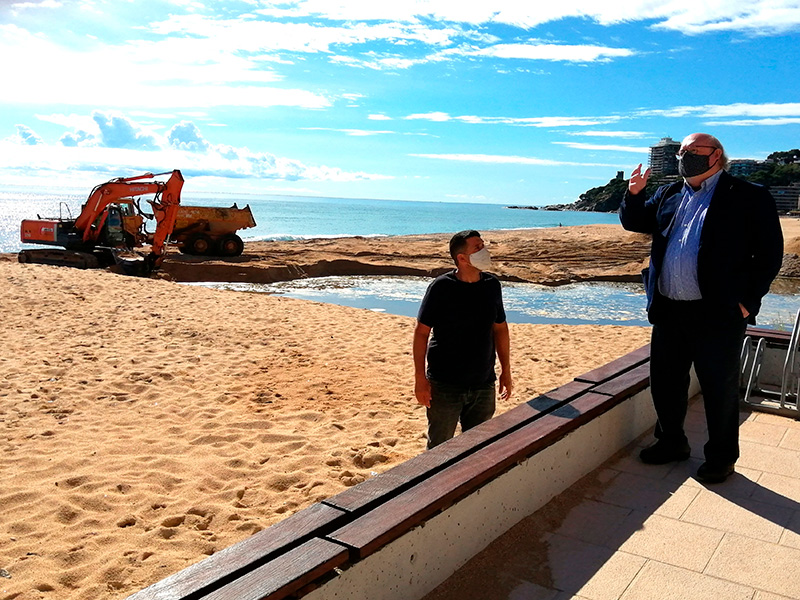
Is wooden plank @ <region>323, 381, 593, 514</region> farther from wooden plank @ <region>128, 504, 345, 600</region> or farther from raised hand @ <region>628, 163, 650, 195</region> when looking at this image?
raised hand @ <region>628, 163, 650, 195</region>

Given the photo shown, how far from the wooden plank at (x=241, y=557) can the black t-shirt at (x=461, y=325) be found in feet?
4.22

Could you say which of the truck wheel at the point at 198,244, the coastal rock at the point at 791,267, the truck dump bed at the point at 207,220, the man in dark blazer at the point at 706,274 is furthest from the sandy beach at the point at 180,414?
the coastal rock at the point at 791,267

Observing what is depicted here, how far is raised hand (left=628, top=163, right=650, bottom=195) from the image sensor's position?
3.44m

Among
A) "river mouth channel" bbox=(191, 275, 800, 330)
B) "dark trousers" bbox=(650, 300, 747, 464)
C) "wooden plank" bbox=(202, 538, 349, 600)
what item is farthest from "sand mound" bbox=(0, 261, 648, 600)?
"river mouth channel" bbox=(191, 275, 800, 330)

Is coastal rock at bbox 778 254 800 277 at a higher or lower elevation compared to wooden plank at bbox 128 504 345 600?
higher

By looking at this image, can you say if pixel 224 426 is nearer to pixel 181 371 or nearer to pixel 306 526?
pixel 181 371

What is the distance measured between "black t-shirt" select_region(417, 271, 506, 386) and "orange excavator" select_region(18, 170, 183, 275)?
17.2m

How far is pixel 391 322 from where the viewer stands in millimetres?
11719

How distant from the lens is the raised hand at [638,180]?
3.44 meters

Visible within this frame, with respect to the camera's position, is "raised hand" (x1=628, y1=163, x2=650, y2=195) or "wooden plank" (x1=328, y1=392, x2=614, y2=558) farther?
"raised hand" (x1=628, y1=163, x2=650, y2=195)

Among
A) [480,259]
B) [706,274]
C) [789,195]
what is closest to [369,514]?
[480,259]

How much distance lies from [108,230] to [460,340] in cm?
1847

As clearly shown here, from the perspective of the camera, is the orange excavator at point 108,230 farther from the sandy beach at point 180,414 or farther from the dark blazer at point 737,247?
the dark blazer at point 737,247

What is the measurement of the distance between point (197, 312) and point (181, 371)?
4.02 metres
